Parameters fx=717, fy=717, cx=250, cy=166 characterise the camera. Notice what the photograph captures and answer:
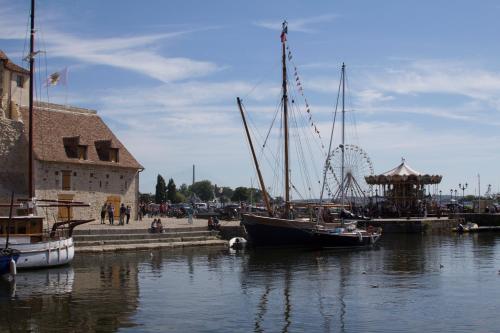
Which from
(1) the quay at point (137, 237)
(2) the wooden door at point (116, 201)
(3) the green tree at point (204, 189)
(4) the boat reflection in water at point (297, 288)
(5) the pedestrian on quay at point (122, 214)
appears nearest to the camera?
(4) the boat reflection in water at point (297, 288)

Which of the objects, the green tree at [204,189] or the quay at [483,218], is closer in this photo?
the quay at [483,218]

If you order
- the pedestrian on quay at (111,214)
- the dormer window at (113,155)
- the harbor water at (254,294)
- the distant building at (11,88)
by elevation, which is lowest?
the harbor water at (254,294)

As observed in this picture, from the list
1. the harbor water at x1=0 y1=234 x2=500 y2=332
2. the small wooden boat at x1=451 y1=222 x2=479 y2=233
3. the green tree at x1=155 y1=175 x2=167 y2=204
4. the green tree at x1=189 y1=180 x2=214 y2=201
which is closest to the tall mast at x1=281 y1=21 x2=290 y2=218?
the harbor water at x1=0 y1=234 x2=500 y2=332

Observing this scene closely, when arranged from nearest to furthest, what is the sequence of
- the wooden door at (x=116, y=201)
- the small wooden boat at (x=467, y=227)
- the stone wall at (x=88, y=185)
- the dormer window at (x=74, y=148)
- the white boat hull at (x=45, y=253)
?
the white boat hull at (x=45, y=253), the stone wall at (x=88, y=185), the dormer window at (x=74, y=148), the wooden door at (x=116, y=201), the small wooden boat at (x=467, y=227)

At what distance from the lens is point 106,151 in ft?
176

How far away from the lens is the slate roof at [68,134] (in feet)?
163

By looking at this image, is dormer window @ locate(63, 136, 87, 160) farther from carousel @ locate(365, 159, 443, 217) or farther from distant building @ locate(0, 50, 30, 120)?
carousel @ locate(365, 159, 443, 217)

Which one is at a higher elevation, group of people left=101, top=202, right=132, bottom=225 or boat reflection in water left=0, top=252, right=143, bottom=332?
group of people left=101, top=202, right=132, bottom=225

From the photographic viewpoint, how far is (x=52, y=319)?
22344 mm

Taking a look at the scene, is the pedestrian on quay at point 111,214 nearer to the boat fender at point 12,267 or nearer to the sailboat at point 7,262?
the sailboat at point 7,262

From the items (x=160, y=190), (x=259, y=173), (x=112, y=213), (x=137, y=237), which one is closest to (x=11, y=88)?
(x=112, y=213)

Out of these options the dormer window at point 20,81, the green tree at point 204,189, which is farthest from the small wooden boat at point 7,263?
the green tree at point 204,189

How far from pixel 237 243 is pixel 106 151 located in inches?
504

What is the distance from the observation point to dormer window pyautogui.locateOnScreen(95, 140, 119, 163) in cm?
5362
